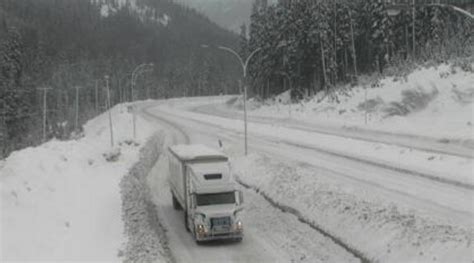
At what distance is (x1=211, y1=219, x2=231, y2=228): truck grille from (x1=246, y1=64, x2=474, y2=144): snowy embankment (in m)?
19.6

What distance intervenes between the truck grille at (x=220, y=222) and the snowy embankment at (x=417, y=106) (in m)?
19.6

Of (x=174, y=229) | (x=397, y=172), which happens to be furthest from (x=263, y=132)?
(x=174, y=229)

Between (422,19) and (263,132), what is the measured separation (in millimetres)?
33342

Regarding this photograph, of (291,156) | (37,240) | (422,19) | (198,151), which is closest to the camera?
(37,240)

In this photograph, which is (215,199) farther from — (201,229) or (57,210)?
(57,210)

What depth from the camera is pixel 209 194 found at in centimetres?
2219

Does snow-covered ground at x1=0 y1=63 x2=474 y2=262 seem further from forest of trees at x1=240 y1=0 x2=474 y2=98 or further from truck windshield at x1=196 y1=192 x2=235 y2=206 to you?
forest of trees at x1=240 y1=0 x2=474 y2=98

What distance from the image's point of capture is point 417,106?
50250 mm

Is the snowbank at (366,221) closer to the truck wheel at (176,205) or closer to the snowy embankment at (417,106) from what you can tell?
the truck wheel at (176,205)

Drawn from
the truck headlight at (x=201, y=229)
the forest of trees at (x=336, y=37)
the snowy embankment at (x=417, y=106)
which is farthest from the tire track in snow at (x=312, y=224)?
the forest of trees at (x=336, y=37)

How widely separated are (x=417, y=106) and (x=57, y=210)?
1457 inches

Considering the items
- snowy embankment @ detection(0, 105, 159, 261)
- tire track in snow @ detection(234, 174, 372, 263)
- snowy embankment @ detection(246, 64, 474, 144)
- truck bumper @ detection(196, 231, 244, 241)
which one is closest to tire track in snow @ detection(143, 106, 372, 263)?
tire track in snow @ detection(234, 174, 372, 263)

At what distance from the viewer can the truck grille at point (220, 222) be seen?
69.7 feet

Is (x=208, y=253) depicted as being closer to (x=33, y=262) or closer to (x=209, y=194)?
(x=209, y=194)
